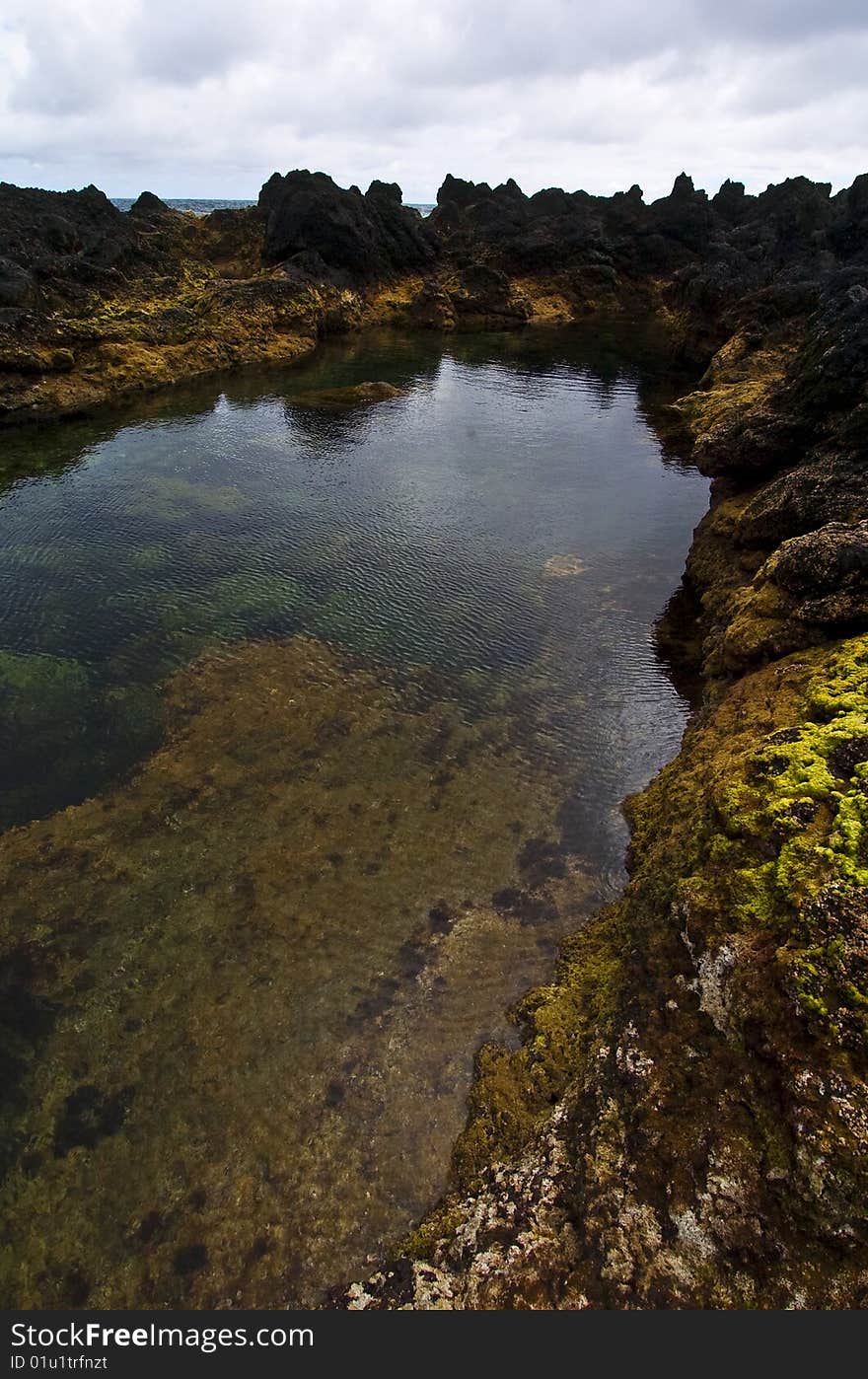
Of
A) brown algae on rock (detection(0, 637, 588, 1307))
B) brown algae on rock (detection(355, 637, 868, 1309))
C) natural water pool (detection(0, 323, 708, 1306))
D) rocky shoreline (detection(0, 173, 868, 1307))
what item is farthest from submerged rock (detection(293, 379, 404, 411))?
brown algae on rock (detection(355, 637, 868, 1309))

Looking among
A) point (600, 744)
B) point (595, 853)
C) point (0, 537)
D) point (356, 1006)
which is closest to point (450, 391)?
point (0, 537)

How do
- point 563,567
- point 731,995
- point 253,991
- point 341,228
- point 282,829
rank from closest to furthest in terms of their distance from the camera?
1. point 731,995
2. point 253,991
3. point 282,829
4. point 563,567
5. point 341,228

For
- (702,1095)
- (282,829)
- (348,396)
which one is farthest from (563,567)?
(348,396)

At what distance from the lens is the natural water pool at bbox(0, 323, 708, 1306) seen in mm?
10938

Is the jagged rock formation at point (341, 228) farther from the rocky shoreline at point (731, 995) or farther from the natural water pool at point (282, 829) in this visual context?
the rocky shoreline at point (731, 995)

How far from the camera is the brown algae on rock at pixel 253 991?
10438 mm

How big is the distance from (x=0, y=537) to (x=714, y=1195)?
1455 inches

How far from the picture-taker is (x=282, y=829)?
56.6 feet

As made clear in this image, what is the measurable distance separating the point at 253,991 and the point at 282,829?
4.40 metres

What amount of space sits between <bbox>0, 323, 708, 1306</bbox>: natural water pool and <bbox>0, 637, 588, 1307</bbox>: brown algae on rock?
56 millimetres

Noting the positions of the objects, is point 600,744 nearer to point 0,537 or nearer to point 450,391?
point 0,537

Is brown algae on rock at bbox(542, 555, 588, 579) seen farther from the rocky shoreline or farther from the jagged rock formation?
the jagged rock formation

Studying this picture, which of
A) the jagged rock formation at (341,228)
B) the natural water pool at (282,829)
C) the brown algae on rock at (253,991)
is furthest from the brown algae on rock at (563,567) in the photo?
the jagged rock formation at (341,228)

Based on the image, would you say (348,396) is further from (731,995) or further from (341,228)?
(731,995)
